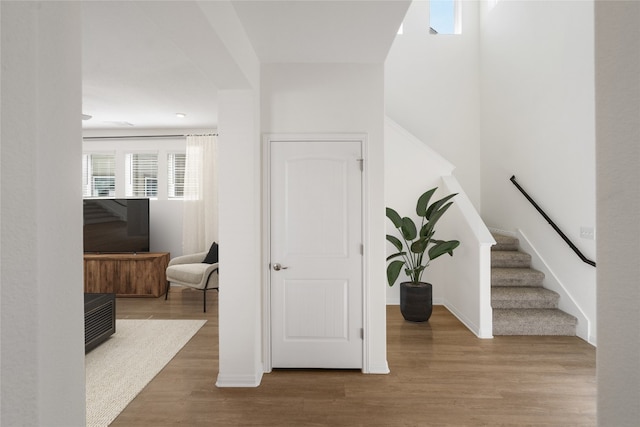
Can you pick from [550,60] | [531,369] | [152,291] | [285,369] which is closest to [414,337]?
[531,369]

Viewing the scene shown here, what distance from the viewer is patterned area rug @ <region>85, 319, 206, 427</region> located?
2580mm

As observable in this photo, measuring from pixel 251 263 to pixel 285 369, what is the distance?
99 cm

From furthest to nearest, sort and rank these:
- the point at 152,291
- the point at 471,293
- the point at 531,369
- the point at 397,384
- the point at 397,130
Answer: the point at 152,291 < the point at 397,130 < the point at 471,293 < the point at 531,369 < the point at 397,384

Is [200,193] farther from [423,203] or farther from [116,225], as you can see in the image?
[423,203]

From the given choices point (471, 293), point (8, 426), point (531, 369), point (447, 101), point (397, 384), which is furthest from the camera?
point (447, 101)

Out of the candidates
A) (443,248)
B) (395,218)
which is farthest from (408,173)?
(443,248)

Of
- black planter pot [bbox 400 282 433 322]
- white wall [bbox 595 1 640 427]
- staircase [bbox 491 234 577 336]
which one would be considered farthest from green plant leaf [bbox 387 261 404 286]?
white wall [bbox 595 1 640 427]

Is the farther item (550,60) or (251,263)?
(550,60)

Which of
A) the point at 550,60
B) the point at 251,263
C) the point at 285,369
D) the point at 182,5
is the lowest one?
the point at 285,369

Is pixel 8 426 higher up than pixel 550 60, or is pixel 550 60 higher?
pixel 550 60

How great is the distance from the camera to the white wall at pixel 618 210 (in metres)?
0.66

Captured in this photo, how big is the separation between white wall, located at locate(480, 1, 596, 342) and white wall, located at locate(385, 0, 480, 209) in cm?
18

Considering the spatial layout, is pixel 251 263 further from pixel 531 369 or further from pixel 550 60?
pixel 550 60

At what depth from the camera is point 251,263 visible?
9.29 ft
